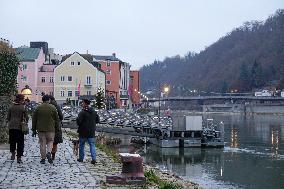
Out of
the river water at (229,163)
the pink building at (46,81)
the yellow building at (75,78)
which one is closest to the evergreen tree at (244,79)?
the yellow building at (75,78)

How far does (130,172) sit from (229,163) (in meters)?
21.9

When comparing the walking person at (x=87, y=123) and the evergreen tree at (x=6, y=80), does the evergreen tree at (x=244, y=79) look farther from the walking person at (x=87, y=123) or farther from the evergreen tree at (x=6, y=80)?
the walking person at (x=87, y=123)

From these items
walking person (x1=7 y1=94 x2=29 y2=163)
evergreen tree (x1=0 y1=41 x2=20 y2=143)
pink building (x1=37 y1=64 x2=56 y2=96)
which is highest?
pink building (x1=37 y1=64 x2=56 y2=96)

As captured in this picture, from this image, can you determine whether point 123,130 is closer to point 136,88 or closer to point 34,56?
point 34,56

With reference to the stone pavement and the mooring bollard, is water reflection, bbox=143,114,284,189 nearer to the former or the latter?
the stone pavement

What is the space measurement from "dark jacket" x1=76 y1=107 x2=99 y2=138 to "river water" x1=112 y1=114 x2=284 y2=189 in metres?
9.26

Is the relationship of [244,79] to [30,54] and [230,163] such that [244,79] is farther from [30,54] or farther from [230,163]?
[230,163]

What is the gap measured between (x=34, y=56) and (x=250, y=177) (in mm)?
64321

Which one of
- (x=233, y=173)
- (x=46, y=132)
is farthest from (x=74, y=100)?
(x=46, y=132)

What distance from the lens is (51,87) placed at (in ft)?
289

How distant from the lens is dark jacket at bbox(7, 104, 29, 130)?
14367 millimetres

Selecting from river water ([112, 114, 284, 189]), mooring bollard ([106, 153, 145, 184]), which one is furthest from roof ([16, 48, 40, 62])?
mooring bollard ([106, 153, 145, 184])

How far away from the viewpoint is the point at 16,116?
14.5m

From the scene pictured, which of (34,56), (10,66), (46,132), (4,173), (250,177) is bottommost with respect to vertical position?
(250,177)
